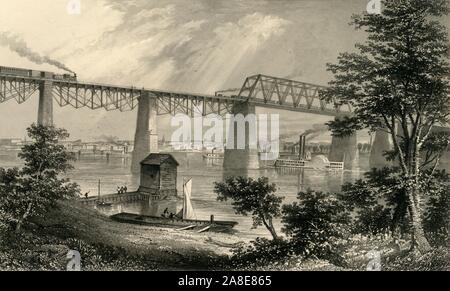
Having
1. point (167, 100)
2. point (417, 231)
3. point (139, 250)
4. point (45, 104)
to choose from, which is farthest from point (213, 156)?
point (417, 231)

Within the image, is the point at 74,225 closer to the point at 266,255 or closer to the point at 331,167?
the point at 266,255

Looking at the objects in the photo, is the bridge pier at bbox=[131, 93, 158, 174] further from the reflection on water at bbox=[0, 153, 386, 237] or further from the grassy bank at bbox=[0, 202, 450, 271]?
the grassy bank at bbox=[0, 202, 450, 271]

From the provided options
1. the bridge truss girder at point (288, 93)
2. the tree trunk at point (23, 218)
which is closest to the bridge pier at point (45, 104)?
the tree trunk at point (23, 218)

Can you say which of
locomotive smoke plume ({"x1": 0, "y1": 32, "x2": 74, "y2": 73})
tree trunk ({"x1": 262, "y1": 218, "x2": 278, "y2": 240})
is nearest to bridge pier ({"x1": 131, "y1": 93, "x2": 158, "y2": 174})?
locomotive smoke plume ({"x1": 0, "y1": 32, "x2": 74, "y2": 73})
